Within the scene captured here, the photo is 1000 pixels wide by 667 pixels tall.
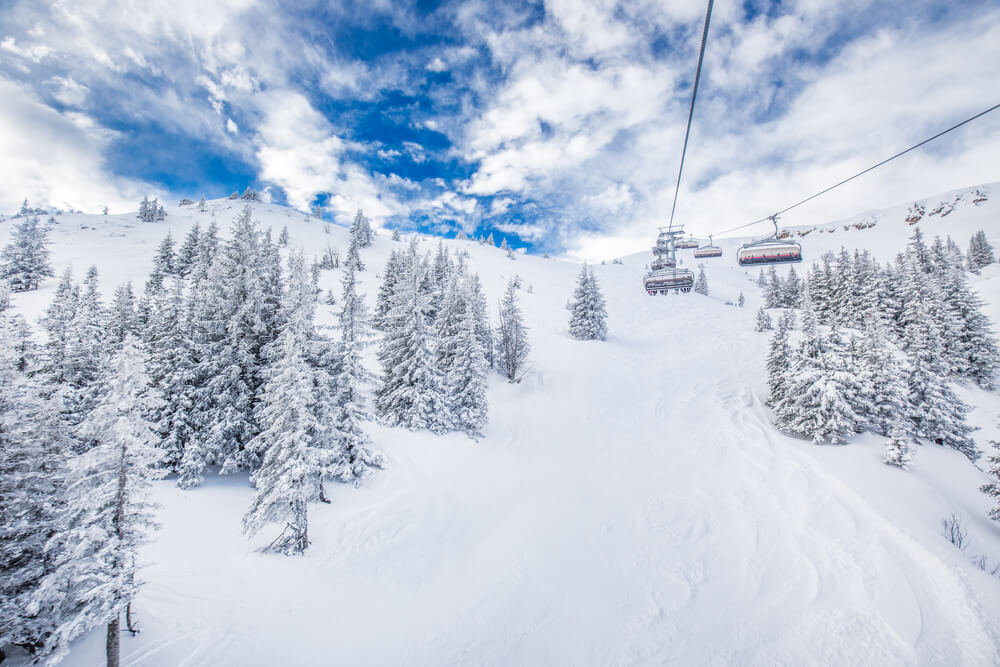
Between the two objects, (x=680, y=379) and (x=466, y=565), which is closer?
(x=466, y=565)

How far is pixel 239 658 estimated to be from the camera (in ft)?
26.5

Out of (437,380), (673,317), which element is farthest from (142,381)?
(673,317)

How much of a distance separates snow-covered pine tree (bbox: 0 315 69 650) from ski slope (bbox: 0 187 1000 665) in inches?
74.9

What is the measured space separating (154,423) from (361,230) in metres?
94.5

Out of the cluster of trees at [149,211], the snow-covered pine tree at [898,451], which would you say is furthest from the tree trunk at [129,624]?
the cluster of trees at [149,211]

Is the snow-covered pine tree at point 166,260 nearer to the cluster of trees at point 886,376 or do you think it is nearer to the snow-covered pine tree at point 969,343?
the cluster of trees at point 886,376

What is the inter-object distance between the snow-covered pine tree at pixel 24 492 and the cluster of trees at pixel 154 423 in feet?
0.08

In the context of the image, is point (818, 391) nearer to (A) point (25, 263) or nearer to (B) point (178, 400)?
(B) point (178, 400)

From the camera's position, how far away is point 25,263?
4853cm

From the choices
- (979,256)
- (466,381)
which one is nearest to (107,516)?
(466,381)

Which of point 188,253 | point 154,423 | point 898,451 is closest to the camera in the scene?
point 154,423

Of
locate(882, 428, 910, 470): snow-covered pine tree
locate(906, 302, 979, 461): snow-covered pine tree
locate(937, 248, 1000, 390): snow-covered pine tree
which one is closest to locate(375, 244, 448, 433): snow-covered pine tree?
locate(882, 428, 910, 470): snow-covered pine tree

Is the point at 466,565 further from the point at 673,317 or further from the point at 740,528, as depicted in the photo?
the point at 673,317

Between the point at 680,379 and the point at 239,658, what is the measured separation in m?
35.6
